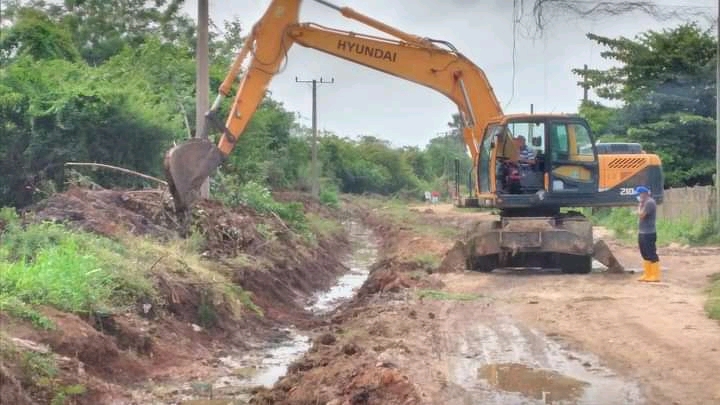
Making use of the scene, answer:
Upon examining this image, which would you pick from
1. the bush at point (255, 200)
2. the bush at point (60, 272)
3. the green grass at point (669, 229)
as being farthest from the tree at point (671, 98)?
the bush at point (60, 272)

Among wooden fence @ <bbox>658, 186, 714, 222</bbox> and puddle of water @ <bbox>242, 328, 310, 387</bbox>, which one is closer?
puddle of water @ <bbox>242, 328, 310, 387</bbox>

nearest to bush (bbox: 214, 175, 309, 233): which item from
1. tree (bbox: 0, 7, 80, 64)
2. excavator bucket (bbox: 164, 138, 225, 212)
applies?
tree (bbox: 0, 7, 80, 64)

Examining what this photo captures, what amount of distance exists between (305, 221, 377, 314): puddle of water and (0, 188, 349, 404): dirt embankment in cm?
38

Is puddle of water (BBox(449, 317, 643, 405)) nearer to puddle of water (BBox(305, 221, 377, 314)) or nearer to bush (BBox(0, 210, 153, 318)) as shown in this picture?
bush (BBox(0, 210, 153, 318))

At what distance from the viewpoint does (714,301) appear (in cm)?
1377

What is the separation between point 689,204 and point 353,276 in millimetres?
11903

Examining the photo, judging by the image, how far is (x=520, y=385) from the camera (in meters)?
9.12

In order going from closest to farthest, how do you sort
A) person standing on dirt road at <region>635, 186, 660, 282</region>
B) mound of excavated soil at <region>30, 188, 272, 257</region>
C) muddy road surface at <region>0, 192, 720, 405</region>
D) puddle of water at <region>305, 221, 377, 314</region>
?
muddy road surface at <region>0, 192, 720, 405</region>, mound of excavated soil at <region>30, 188, 272, 257</region>, person standing on dirt road at <region>635, 186, 660, 282</region>, puddle of water at <region>305, 221, 377, 314</region>

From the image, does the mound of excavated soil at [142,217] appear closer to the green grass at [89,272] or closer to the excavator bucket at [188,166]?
the green grass at [89,272]

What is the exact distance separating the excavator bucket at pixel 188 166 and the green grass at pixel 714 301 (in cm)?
821

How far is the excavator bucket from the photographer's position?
15.4 meters

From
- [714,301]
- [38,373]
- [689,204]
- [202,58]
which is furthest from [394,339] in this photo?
[689,204]

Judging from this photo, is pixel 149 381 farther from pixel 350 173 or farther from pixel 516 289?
pixel 350 173

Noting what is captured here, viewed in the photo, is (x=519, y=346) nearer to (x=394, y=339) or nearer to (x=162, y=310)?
(x=394, y=339)
